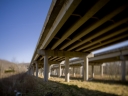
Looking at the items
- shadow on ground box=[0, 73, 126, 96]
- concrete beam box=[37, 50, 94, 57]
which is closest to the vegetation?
shadow on ground box=[0, 73, 126, 96]

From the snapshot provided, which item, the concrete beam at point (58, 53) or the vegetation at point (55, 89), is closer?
the vegetation at point (55, 89)

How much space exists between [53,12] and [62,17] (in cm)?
117

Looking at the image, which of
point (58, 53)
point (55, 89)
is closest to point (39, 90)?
point (55, 89)

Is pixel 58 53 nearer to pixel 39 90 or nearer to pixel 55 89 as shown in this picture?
pixel 55 89

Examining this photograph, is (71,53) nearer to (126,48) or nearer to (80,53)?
(80,53)

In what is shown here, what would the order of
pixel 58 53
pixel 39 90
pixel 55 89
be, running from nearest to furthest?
pixel 39 90 → pixel 55 89 → pixel 58 53

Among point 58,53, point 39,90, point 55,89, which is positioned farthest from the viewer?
point 58,53

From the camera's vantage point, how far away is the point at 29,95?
8125mm

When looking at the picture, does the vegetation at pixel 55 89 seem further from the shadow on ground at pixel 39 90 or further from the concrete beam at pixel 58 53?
the concrete beam at pixel 58 53

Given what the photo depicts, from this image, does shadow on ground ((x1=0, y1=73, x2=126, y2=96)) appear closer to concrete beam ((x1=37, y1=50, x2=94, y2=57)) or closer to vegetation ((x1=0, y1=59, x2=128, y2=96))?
vegetation ((x1=0, y1=59, x2=128, y2=96))

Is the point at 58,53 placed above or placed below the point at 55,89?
above

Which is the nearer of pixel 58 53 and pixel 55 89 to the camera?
pixel 55 89

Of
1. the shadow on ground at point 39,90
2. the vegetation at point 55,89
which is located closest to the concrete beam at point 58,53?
the vegetation at point 55,89

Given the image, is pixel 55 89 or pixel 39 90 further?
pixel 55 89
